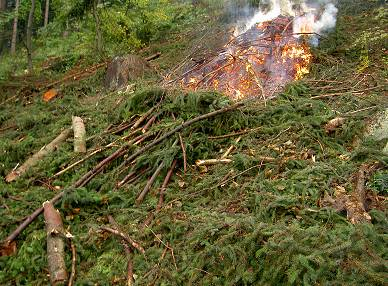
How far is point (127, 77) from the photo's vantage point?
37.5 feet

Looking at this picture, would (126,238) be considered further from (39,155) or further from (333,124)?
(333,124)

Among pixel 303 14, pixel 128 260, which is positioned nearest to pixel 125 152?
pixel 128 260

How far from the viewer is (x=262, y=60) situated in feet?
34.2

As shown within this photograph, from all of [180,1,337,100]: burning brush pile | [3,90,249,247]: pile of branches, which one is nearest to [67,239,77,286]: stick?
[3,90,249,247]: pile of branches

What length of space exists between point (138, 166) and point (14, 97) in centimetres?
654

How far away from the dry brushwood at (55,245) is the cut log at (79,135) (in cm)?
182

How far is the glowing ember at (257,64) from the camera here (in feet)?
31.5

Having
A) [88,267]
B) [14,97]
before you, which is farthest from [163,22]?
[88,267]

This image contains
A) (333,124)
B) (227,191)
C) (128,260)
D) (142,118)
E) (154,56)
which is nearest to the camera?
(128,260)

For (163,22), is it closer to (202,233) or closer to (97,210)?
(97,210)

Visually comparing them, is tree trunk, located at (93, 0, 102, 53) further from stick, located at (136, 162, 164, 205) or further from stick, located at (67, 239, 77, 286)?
stick, located at (67, 239, 77, 286)

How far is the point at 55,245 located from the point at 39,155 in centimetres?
285

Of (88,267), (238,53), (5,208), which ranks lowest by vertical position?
(88,267)

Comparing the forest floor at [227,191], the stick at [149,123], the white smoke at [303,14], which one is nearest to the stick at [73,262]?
the forest floor at [227,191]
